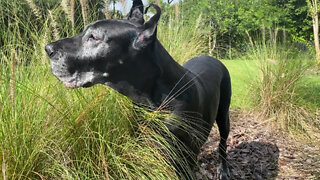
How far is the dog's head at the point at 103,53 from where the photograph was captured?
1.89 m

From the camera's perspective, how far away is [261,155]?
158 inches

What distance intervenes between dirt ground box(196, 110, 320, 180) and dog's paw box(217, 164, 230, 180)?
63 millimetres

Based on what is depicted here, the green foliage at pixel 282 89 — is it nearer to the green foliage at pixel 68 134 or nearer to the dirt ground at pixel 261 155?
the dirt ground at pixel 261 155

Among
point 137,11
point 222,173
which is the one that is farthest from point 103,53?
point 222,173

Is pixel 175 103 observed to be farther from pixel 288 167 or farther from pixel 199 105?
pixel 288 167

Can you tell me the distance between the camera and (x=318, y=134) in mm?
4355

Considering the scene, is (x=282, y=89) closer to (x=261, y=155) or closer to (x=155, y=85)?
(x=261, y=155)

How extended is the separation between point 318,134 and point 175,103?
3.22 meters

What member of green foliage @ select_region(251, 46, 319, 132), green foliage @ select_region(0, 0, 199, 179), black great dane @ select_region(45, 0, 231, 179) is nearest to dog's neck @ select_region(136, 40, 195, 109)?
black great dane @ select_region(45, 0, 231, 179)

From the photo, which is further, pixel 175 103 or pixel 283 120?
pixel 283 120

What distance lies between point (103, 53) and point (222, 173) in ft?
A: 7.07

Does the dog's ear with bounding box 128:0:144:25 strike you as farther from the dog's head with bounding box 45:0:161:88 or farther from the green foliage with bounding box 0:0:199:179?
the green foliage with bounding box 0:0:199:179

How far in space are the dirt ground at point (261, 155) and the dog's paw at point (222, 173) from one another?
0.06 metres

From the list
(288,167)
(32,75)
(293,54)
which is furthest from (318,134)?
(32,75)
